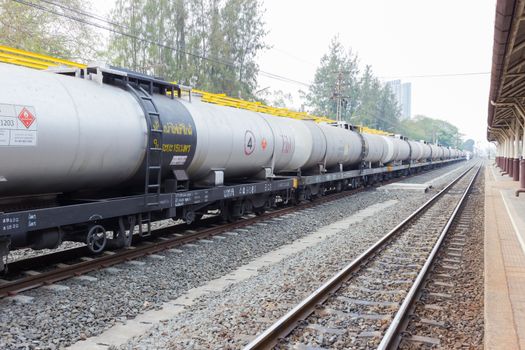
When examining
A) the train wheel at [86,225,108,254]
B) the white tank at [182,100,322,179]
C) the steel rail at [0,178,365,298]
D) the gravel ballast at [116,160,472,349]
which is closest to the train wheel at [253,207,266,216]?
the steel rail at [0,178,365,298]

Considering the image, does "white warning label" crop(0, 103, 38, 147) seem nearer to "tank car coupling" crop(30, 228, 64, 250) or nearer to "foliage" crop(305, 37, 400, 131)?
"tank car coupling" crop(30, 228, 64, 250)

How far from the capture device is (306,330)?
230 inches

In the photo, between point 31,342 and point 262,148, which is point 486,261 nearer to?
point 262,148

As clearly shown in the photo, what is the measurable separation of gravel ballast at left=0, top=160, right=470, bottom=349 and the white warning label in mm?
2213

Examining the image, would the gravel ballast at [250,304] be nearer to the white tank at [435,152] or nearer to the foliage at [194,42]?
the foliage at [194,42]

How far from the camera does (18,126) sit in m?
6.67

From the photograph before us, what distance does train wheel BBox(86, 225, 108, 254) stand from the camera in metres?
8.31

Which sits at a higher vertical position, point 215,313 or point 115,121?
point 115,121

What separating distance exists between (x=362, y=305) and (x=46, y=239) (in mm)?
5050

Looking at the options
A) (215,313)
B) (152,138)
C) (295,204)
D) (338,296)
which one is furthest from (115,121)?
(295,204)

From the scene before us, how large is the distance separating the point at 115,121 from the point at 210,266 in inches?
126

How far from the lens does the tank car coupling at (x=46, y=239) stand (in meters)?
7.57

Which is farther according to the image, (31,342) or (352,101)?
(352,101)

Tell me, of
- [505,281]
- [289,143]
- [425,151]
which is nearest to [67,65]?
[289,143]
